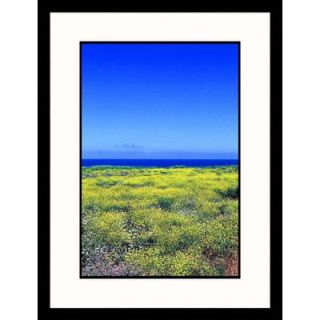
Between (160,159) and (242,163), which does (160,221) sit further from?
(242,163)

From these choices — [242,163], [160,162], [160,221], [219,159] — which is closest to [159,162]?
[160,162]

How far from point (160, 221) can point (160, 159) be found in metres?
0.56

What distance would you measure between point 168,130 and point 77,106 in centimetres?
99

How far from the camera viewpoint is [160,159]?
→ 431 cm

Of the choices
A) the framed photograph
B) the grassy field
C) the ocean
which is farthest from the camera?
the ocean

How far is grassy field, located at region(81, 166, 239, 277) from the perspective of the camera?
357 centimetres

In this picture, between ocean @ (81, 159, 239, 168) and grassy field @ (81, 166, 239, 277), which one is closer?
grassy field @ (81, 166, 239, 277)

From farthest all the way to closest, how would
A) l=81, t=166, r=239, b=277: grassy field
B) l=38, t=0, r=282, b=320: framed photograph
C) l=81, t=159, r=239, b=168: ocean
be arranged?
l=81, t=159, r=239, b=168: ocean < l=81, t=166, r=239, b=277: grassy field < l=38, t=0, r=282, b=320: framed photograph

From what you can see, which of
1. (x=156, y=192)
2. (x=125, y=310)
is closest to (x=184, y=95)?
(x=156, y=192)

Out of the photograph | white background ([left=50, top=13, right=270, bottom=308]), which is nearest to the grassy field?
the photograph

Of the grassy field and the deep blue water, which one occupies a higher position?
the deep blue water

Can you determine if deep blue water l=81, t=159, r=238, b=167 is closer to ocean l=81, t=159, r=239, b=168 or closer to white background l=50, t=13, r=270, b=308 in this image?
ocean l=81, t=159, r=239, b=168

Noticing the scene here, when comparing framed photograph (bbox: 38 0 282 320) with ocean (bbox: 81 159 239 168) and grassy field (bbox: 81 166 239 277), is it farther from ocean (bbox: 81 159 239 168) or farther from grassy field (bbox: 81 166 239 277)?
ocean (bbox: 81 159 239 168)
